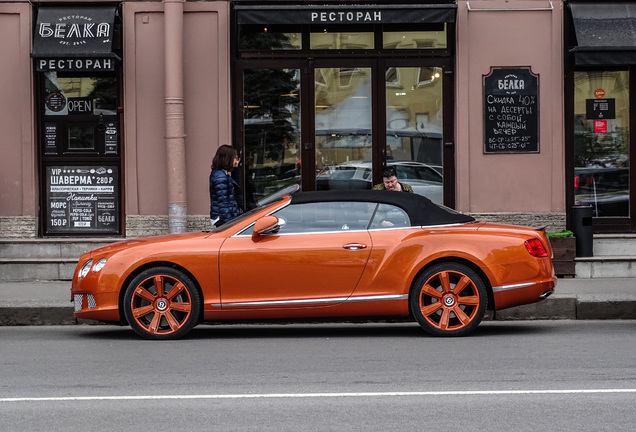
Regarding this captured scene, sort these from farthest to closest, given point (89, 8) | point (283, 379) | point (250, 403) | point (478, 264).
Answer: point (89, 8)
point (478, 264)
point (283, 379)
point (250, 403)

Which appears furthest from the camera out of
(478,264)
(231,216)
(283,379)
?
(231,216)

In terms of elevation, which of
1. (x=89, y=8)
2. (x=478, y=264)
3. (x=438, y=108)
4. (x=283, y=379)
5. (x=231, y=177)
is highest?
(x=89, y=8)

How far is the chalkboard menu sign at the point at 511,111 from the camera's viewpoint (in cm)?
1498

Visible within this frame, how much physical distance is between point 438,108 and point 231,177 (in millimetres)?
3817

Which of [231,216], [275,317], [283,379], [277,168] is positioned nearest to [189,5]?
[277,168]

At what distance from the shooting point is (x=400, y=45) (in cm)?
1524

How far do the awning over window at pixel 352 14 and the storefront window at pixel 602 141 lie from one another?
7.49 ft

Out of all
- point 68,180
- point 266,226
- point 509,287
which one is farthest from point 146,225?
point 509,287

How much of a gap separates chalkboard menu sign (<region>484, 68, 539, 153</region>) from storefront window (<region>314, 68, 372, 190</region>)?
1.70m

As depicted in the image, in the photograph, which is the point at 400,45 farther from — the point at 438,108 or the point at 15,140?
the point at 15,140

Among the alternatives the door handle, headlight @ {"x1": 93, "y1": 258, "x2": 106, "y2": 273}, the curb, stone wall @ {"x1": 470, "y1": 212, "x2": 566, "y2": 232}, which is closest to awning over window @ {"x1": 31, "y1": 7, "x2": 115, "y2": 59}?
the curb

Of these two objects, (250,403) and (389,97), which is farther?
(389,97)

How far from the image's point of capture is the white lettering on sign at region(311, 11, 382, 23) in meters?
14.7

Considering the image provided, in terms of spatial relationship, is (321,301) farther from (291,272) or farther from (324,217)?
(324,217)
